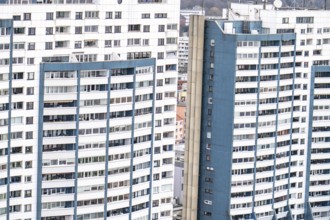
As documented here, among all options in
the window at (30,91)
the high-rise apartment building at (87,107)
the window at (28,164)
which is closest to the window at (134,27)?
the high-rise apartment building at (87,107)

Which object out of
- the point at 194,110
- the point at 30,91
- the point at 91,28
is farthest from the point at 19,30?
the point at 194,110

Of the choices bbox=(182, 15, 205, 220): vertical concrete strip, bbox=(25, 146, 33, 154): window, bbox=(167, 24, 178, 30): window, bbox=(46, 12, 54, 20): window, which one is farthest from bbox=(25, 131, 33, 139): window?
bbox=(182, 15, 205, 220): vertical concrete strip

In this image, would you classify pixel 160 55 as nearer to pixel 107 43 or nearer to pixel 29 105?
pixel 107 43

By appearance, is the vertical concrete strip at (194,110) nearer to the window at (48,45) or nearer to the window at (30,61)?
the window at (48,45)

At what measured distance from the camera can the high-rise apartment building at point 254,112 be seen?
79.7 metres

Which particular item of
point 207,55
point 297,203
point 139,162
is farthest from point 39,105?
point 297,203

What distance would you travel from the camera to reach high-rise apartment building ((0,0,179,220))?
217ft

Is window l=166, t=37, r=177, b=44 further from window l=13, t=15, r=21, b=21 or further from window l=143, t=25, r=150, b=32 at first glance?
window l=13, t=15, r=21, b=21

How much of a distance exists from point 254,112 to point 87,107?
15.7 meters

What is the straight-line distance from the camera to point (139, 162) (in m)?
71.4

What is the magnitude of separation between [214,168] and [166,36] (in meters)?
11.6

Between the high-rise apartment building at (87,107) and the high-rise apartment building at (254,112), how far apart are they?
6935mm

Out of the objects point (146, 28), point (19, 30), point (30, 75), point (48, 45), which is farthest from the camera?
point (146, 28)

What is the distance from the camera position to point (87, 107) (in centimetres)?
6825
